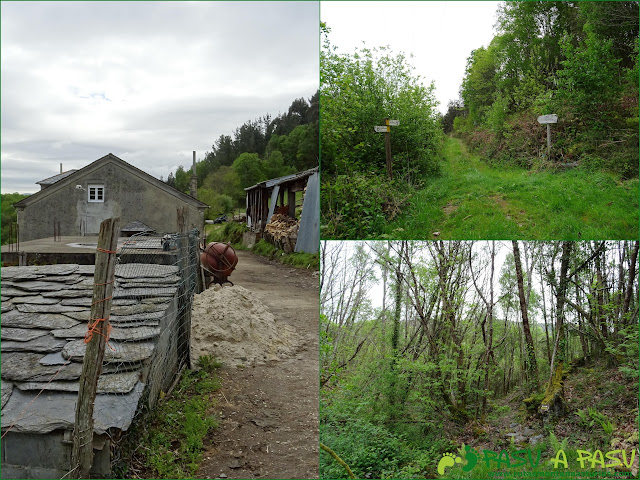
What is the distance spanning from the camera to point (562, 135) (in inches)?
220

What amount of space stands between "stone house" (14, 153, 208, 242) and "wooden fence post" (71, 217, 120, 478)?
14.7 metres

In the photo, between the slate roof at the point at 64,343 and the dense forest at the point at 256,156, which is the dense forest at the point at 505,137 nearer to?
the slate roof at the point at 64,343

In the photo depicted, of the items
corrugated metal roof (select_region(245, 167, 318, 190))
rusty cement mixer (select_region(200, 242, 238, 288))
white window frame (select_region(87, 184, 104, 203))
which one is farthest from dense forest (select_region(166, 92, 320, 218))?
rusty cement mixer (select_region(200, 242, 238, 288))

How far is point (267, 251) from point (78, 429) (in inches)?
608

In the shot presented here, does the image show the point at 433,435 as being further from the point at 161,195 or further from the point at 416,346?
the point at 161,195

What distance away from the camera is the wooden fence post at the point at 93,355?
3.01 metres

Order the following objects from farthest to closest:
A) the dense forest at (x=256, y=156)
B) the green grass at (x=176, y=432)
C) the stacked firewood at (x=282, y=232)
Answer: the dense forest at (x=256, y=156), the stacked firewood at (x=282, y=232), the green grass at (x=176, y=432)

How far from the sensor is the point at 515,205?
4855 mm

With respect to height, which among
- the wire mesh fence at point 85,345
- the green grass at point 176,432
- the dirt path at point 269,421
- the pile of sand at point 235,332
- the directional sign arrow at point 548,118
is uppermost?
the directional sign arrow at point 548,118

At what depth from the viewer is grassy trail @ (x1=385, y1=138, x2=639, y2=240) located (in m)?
4.08

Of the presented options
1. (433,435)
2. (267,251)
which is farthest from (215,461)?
(267,251)

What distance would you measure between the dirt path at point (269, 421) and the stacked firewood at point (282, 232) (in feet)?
27.8

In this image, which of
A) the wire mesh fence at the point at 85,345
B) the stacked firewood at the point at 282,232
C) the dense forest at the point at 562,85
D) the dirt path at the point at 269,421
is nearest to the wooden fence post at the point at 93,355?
the wire mesh fence at the point at 85,345

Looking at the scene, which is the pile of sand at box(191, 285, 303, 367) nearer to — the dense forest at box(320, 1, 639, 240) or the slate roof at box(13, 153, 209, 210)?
the dense forest at box(320, 1, 639, 240)
